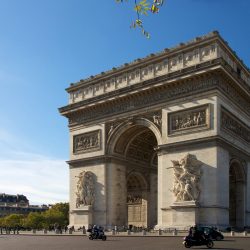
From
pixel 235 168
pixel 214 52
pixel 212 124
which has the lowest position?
pixel 235 168

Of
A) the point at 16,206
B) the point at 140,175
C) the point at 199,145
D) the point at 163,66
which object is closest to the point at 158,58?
the point at 163,66

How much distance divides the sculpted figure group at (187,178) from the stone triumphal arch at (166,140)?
78 millimetres

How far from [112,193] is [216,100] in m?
13.8

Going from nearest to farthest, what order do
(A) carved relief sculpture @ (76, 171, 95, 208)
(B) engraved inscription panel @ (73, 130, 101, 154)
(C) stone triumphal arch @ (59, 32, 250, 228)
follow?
(C) stone triumphal arch @ (59, 32, 250, 228)
(A) carved relief sculpture @ (76, 171, 95, 208)
(B) engraved inscription panel @ (73, 130, 101, 154)

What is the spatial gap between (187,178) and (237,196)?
705 centimetres

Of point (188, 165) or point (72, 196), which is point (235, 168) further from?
point (72, 196)

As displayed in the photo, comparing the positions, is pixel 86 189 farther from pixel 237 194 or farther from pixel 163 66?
pixel 237 194

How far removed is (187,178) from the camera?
110 feet

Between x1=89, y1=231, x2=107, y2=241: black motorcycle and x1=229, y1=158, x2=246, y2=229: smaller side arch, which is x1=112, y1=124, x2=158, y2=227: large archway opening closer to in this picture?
x1=229, y1=158, x2=246, y2=229: smaller side arch

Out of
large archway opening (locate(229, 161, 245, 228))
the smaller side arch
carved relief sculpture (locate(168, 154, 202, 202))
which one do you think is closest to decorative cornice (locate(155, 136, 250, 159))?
carved relief sculpture (locate(168, 154, 202, 202))

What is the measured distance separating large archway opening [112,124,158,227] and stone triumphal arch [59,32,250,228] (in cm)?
11

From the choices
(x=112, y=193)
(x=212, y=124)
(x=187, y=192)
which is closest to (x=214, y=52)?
(x=212, y=124)

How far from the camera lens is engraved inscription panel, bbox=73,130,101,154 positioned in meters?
42.3

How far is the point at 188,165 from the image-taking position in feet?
111
